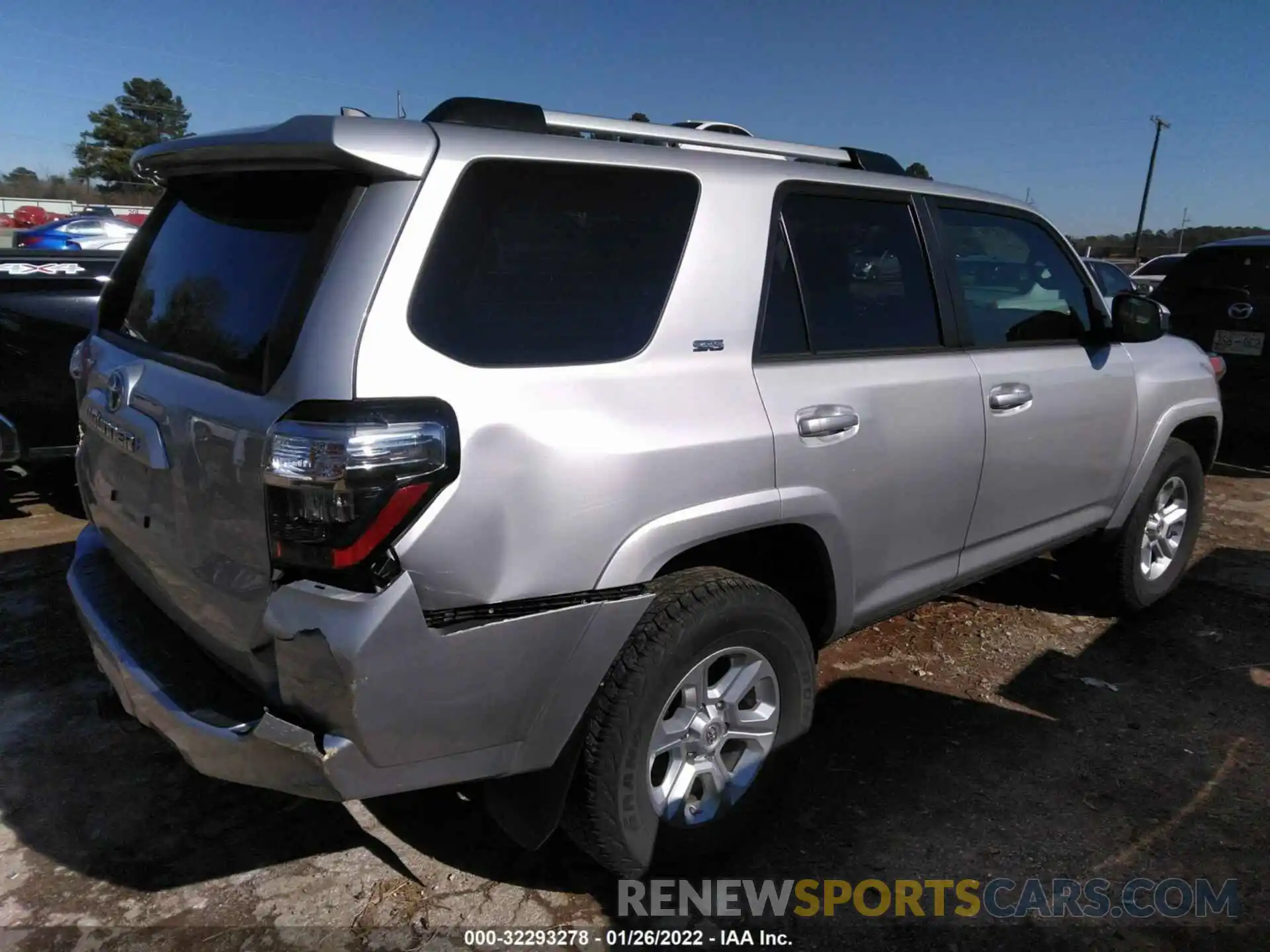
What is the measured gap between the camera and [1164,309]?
3.75 metres

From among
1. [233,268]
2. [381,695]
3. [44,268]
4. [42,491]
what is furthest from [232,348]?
[42,491]

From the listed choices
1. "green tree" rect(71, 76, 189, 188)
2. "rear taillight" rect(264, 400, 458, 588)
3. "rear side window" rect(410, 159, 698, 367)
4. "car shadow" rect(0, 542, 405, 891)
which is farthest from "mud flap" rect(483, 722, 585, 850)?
"green tree" rect(71, 76, 189, 188)

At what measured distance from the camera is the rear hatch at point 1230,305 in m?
7.11

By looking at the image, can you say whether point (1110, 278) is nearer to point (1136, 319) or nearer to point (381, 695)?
point (1136, 319)

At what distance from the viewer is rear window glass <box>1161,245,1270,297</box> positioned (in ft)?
23.5

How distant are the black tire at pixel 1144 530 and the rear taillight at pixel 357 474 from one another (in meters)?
3.48

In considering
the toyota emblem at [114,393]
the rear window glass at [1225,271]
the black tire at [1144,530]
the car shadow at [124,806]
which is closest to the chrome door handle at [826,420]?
the car shadow at [124,806]

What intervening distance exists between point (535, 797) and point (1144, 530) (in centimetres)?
336

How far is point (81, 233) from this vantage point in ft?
61.2

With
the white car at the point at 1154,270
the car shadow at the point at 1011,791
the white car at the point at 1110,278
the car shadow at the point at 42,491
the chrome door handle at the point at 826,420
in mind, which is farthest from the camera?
the white car at the point at 1154,270

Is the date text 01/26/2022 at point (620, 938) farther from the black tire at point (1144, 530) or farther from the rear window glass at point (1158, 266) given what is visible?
the rear window glass at point (1158, 266)

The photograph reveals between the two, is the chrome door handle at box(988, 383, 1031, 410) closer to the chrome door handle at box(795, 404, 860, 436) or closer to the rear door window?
the chrome door handle at box(795, 404, 860, 436)

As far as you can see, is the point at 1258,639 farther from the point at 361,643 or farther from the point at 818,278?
the point at 361,643

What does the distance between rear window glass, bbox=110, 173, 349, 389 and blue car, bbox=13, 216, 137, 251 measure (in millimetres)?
17709
